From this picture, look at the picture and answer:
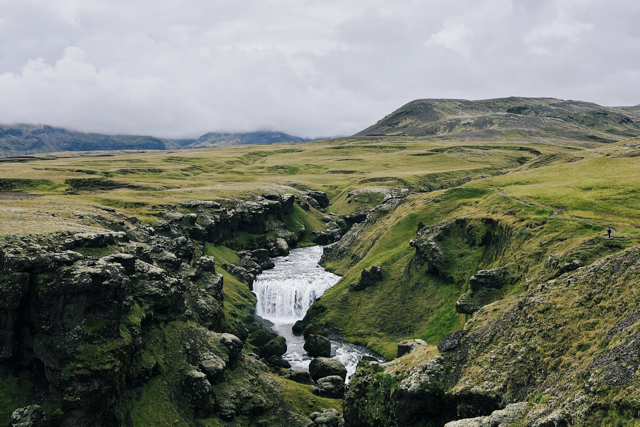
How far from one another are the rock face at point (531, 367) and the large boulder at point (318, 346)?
20.4 m

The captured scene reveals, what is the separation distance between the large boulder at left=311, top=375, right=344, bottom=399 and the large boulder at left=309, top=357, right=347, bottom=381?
3097mm

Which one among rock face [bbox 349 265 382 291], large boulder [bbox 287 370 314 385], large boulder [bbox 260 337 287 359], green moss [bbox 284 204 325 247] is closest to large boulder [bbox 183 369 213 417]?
large boulder [bbox 287 370 314 385]

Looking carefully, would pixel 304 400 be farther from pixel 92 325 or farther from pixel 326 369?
pixel 92 325

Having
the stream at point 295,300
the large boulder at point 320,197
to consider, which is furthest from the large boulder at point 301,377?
the large boulder at point 320,197

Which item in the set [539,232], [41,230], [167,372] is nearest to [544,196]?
[539,232]

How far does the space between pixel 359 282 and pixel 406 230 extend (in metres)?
16.6

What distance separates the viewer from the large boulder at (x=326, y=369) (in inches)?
2170

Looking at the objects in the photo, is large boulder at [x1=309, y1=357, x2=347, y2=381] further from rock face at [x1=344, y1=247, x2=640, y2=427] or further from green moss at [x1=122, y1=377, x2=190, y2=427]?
green moss at [x1=122, y1=377, x2=190, y2=427]

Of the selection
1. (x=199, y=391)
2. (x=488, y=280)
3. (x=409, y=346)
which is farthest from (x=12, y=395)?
(x=488, y=280)

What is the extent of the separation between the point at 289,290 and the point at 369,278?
20.0 meters

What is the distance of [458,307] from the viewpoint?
52750 millimetres

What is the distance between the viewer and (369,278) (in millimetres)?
73312

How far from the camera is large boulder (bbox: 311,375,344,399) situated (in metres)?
50.5

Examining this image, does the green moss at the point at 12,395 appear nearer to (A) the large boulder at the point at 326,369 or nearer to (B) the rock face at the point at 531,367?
(B) the rock face at the point at 531,367
